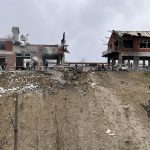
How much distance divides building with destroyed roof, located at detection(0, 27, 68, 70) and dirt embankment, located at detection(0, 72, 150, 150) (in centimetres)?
1963

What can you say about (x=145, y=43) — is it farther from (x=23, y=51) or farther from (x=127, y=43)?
(x=23, y=51)

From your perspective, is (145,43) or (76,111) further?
(145,43)

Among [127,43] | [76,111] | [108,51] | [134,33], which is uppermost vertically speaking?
[134,33]

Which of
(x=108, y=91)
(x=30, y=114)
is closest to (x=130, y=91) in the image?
(x=108, y=91)

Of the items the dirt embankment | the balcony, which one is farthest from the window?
the dirt embankment

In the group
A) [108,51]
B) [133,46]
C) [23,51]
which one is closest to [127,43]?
[133,46]

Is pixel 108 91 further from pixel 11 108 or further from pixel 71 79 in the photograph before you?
pixel 11 108

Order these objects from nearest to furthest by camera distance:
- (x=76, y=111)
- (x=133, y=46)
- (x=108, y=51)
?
(x=76, y=111), (x=133, y=46), (x=108, y=51)

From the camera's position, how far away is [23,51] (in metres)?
86.0

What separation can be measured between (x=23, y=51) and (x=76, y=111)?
1338 inches

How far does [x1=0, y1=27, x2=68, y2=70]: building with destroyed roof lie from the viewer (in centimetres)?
8301

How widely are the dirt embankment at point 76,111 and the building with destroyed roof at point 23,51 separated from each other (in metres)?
19.6

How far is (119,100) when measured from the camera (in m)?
56.5

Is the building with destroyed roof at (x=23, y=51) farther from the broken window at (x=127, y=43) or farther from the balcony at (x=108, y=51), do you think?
the broken window at (x=127, y=43)
